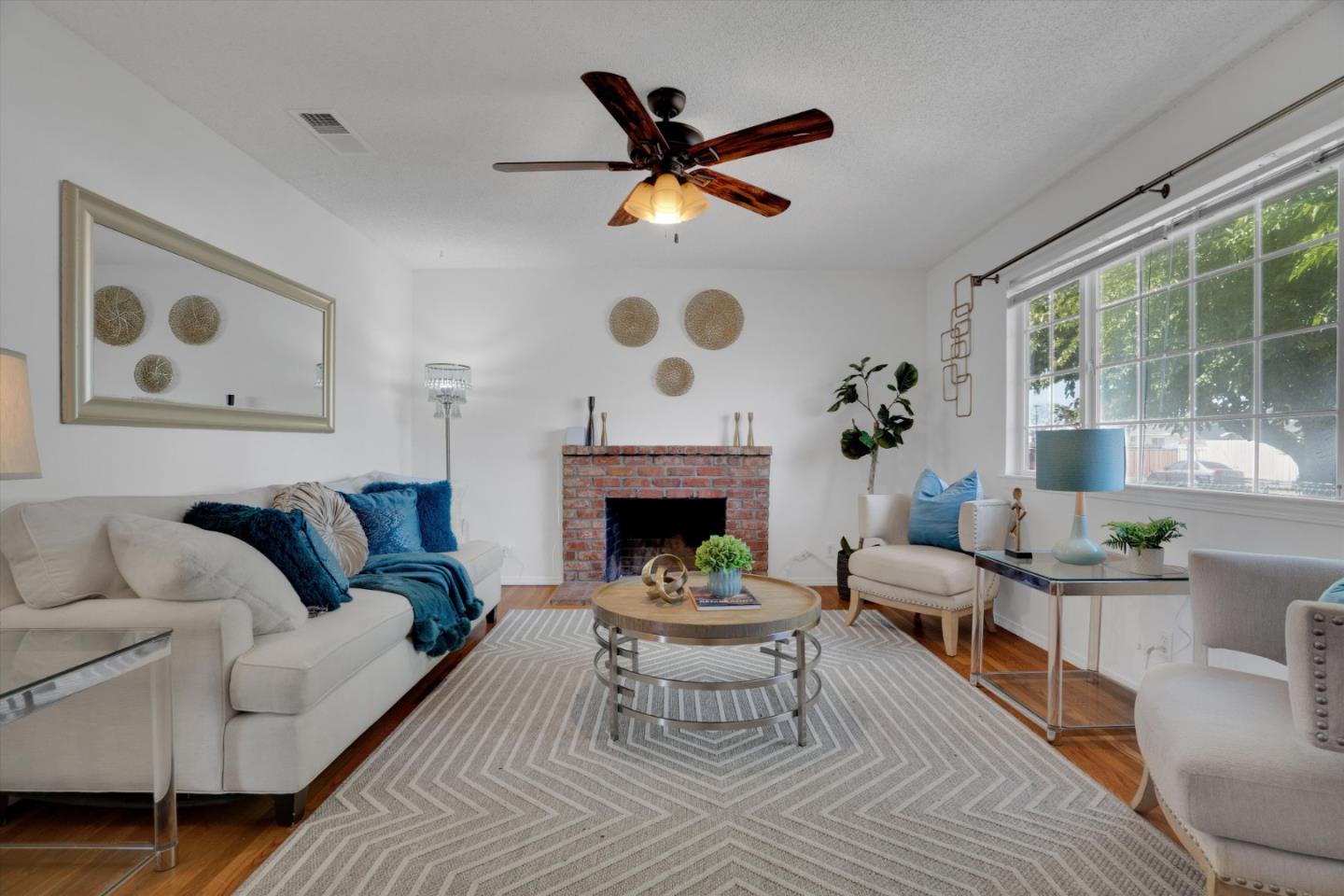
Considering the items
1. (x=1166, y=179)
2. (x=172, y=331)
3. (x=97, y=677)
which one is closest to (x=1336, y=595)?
(x=1166, y=179)

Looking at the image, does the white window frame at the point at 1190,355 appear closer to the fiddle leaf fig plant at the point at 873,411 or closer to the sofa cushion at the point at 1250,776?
the fiddle leaf fig plant at the point at 873,411

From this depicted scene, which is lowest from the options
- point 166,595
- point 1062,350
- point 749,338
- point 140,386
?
point 166,595

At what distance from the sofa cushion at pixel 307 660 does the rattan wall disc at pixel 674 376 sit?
298 centimetres

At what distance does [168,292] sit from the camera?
8.29ft

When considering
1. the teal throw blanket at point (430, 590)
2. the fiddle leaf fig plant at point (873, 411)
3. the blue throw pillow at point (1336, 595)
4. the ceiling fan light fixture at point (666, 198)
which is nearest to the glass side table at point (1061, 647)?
the blue throw pillow at point (1336, 595)

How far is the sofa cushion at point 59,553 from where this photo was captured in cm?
177

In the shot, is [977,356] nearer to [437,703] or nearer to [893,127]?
[893,127]

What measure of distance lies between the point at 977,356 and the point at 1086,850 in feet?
10.2

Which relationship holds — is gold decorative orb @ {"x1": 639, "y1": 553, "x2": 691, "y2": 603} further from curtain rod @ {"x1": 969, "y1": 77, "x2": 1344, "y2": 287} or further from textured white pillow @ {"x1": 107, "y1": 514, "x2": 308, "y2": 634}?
curtain rod @ {"x1": 969, "y1": 77, "x2": 1344, "y2": 287}

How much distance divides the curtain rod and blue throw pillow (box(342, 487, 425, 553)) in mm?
3600

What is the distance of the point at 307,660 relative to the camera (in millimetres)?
1772

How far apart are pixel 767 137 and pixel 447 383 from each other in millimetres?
3050

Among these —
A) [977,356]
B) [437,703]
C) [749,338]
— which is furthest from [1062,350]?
[437,703]

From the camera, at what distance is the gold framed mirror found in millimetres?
2139
